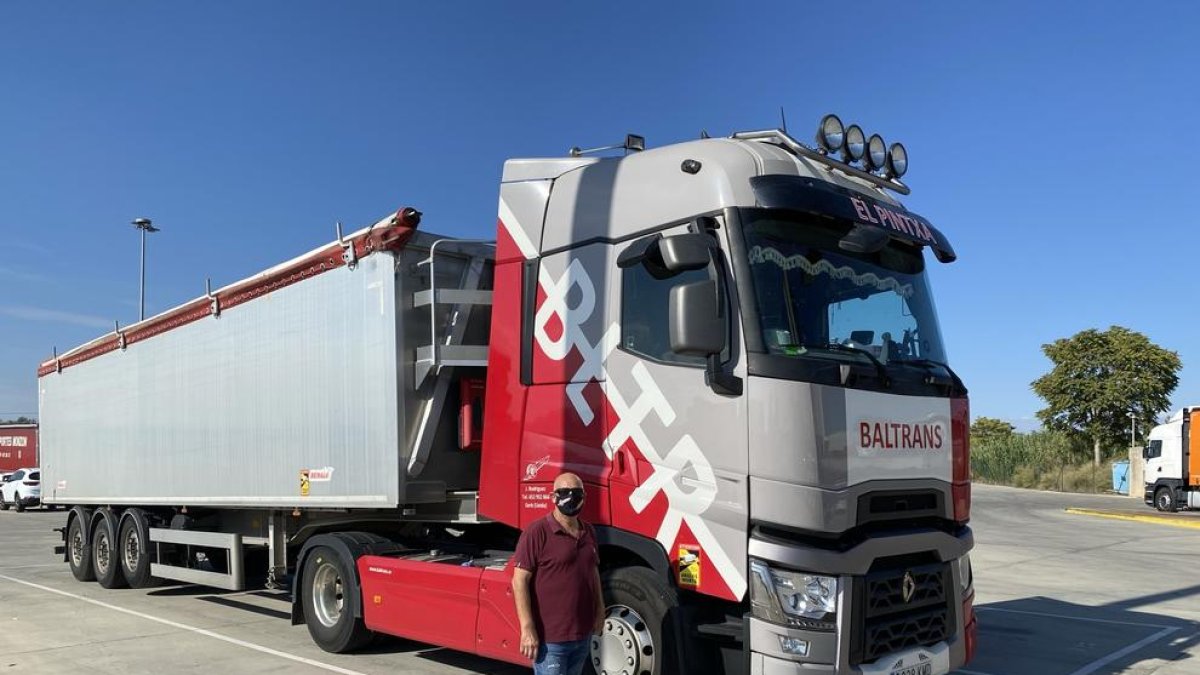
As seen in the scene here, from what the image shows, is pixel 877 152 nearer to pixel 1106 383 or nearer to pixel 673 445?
pixel 673 445

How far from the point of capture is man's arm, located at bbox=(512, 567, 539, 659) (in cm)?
433

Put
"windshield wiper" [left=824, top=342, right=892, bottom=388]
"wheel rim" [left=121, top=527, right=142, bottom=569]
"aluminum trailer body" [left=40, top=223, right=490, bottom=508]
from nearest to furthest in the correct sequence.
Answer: "windshield wiper" [left=824, top=342, right=892, bottom=388]
"aluminum trailer body" [left=40, top=223, right=490, bottom=508]
"wheel rim" [left=121, top=527, right=142, bottom=569]

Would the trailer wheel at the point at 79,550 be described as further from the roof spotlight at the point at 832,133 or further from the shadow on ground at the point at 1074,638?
the roof spotlight at the point at 832,133

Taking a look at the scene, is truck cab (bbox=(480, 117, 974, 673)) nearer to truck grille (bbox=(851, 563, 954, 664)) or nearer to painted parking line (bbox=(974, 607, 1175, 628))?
truck grille (bbox=(851, 563, 954, 664))

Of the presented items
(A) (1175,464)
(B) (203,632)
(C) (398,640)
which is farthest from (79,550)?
(A) (1175,464)

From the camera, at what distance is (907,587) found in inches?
200

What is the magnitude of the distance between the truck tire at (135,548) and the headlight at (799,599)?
9.25 metres

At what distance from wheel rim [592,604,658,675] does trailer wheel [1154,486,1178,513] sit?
2939 cm

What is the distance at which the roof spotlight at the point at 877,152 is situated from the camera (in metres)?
6.40

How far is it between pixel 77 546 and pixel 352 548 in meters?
7.81

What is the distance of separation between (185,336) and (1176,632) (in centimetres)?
1090

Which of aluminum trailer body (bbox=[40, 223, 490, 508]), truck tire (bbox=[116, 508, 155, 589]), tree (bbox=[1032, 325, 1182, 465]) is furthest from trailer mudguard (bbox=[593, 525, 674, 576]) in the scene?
tree (bbox=[1032, 325, 1182, 465])

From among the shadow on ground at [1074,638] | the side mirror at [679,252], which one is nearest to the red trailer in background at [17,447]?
the shadow on ground at [1074,638]

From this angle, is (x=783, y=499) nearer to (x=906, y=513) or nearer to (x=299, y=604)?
(x=906, y=513)
